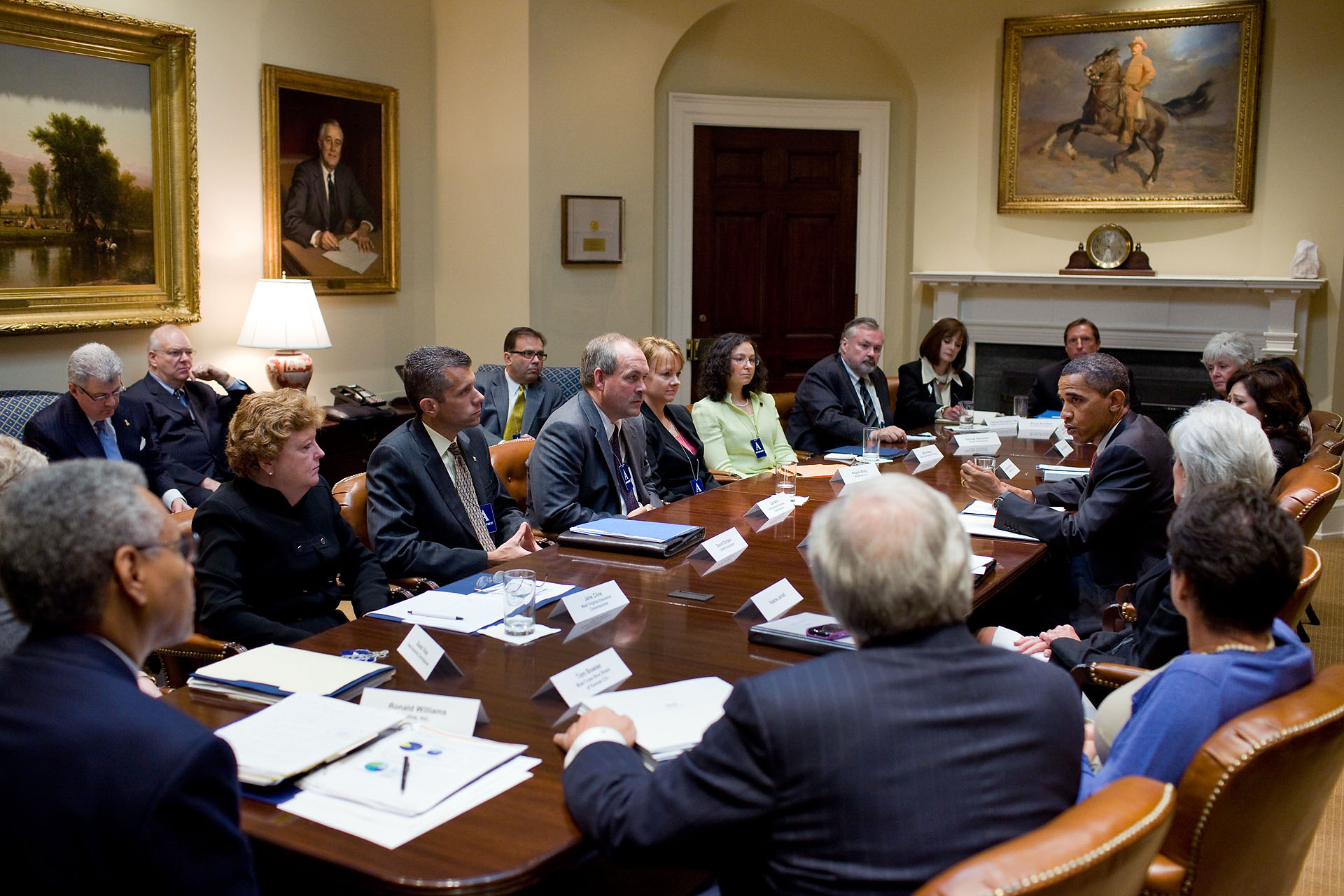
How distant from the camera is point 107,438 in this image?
5.03 meters

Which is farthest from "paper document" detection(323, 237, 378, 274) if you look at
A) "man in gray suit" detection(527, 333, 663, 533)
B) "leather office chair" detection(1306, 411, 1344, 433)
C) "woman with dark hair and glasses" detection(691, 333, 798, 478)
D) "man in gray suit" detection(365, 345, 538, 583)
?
"leather office chair" detection(1306, 411, 1344, 433)

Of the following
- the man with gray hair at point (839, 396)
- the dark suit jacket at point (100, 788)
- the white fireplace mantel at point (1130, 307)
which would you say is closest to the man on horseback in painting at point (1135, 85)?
the white fireplace mantel at point (1130, 307)

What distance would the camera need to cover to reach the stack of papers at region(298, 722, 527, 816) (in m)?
1.68

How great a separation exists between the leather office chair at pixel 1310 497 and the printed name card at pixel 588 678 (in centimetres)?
209

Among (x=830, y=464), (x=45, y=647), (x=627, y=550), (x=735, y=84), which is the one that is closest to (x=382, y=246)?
(x=735, y=84)

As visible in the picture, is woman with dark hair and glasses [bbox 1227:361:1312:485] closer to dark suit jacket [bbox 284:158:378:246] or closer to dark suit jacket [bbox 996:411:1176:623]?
dark suit jacket [bbox 996:411:1176:623]

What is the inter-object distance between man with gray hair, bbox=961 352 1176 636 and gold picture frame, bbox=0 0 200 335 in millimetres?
4126

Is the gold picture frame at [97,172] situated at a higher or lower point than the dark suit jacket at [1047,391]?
higher

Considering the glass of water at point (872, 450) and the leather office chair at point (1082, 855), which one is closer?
the leather office chair at point (1082, 855)

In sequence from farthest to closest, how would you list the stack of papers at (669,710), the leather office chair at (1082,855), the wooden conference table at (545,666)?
the stack of papers at (669,710) → the wooden conference table at (545,666) → the leather office chair at (1082,855)

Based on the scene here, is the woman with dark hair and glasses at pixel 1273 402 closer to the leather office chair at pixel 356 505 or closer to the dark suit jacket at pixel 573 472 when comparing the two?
the dark suit jacket at pixel 573 472

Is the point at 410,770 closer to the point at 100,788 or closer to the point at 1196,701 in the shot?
the point at 100,788

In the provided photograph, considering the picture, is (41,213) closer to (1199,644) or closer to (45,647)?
(45,647)

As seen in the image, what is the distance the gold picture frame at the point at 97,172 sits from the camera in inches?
200
